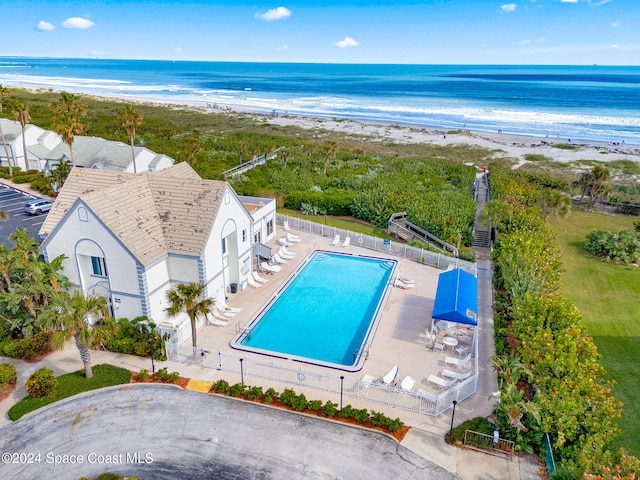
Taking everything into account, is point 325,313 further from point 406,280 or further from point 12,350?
point 12,350

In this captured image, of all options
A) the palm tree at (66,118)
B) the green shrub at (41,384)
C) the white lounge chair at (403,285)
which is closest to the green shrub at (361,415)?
the white lounge chair at (403,285)

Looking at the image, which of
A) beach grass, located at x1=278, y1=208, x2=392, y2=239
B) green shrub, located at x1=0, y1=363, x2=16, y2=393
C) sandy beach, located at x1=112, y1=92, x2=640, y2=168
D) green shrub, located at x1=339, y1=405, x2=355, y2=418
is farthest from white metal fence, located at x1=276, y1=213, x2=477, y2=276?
sandy beach, located at x1=112, y1=92, x2=640, y2=168

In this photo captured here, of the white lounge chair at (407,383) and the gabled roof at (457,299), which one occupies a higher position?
the gabled roof at (457,299)

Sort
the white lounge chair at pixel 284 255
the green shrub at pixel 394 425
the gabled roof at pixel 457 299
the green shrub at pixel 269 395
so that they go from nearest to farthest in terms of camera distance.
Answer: the green shrub at pixel 394 425, the green shrub at pixel 269 395, the gabled roof at pixel 457 299, the white lounge chair at pixel 284 255

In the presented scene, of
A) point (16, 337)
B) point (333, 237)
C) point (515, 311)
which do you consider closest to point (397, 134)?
point (333, 237)

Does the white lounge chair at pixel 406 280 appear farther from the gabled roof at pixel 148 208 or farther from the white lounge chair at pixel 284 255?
the gabled roof at pixel 148 208

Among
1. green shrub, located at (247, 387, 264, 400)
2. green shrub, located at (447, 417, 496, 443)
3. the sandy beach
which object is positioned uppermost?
the sandy beach

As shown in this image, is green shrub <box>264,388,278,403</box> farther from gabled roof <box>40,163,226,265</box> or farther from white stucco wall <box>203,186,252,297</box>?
gabled roof <box>40,163,226,265</box>
